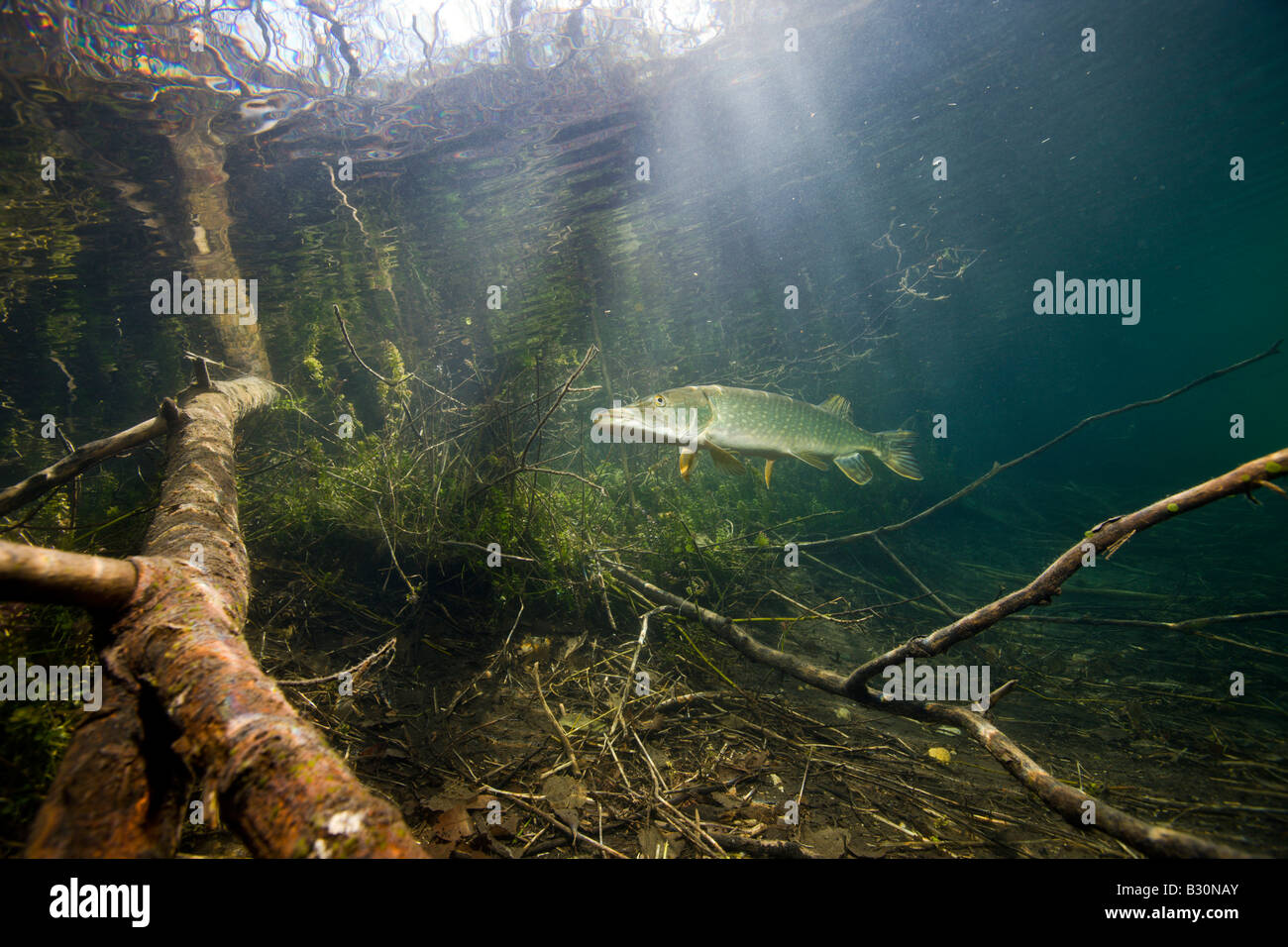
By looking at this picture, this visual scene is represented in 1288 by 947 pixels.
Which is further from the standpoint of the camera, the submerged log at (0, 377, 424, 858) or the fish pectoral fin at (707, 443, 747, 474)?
the fish pectoral fin at (707, 443, 747, 474)

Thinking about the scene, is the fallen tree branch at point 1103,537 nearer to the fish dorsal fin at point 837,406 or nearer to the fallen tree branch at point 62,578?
the fallen tree branch at point 62,578

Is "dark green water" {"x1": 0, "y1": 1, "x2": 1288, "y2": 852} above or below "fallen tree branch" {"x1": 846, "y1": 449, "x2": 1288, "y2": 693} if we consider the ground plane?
above

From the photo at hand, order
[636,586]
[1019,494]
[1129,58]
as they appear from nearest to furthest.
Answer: [636,586], [1129,58], [1019,494]

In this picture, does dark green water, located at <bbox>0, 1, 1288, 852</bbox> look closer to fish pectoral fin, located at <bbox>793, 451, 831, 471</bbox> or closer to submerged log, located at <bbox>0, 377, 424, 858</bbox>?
fish pectoral fin, located at <bbox>793, 451, 831, 471</bbox>

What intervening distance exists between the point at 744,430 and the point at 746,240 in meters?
11.0

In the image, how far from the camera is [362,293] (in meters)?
12.5

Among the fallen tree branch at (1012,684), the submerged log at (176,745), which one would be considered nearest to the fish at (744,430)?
the fallen tree branch at (1012,684)

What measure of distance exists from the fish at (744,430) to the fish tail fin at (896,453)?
0.01 metres

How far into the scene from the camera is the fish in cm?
444

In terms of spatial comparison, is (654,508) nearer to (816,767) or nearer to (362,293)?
(816,767)

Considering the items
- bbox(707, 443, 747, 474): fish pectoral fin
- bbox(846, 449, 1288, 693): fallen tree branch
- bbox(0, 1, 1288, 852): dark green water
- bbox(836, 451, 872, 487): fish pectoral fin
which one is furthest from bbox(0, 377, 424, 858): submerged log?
bbox(836, 451, 872, 487): fish pectoral fin

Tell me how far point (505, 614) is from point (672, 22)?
8.76 m

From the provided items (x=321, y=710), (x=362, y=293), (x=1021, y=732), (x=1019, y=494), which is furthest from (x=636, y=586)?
(x=1019, y=494)
